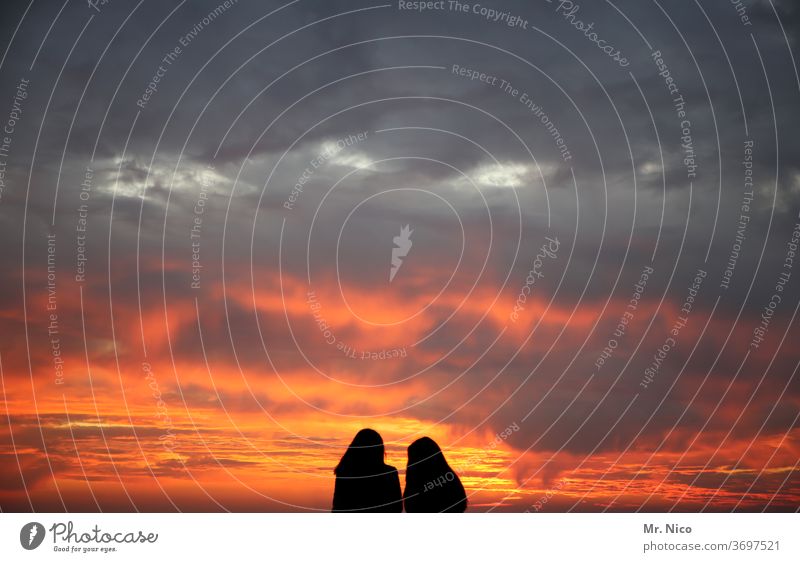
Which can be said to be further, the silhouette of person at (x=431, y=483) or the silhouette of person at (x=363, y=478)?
the silhouette of person at (x=431, y=483)

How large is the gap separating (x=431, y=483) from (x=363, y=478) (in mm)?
1246

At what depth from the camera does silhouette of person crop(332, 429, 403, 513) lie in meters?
17.2

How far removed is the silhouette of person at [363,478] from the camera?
56.3 feet

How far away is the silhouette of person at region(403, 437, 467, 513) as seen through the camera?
17531 mm

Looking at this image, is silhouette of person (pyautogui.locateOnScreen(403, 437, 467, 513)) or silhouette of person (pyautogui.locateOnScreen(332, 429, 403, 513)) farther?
silhouette of person (pyautogui.locateOnScreen(403, 437, 467, 513))

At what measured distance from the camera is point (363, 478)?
17.2 m

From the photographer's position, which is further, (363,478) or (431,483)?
(431,483)

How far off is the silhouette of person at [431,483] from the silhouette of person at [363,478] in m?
0.46

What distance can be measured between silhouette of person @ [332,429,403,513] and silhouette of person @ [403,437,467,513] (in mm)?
457

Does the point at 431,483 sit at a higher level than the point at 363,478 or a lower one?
lower
